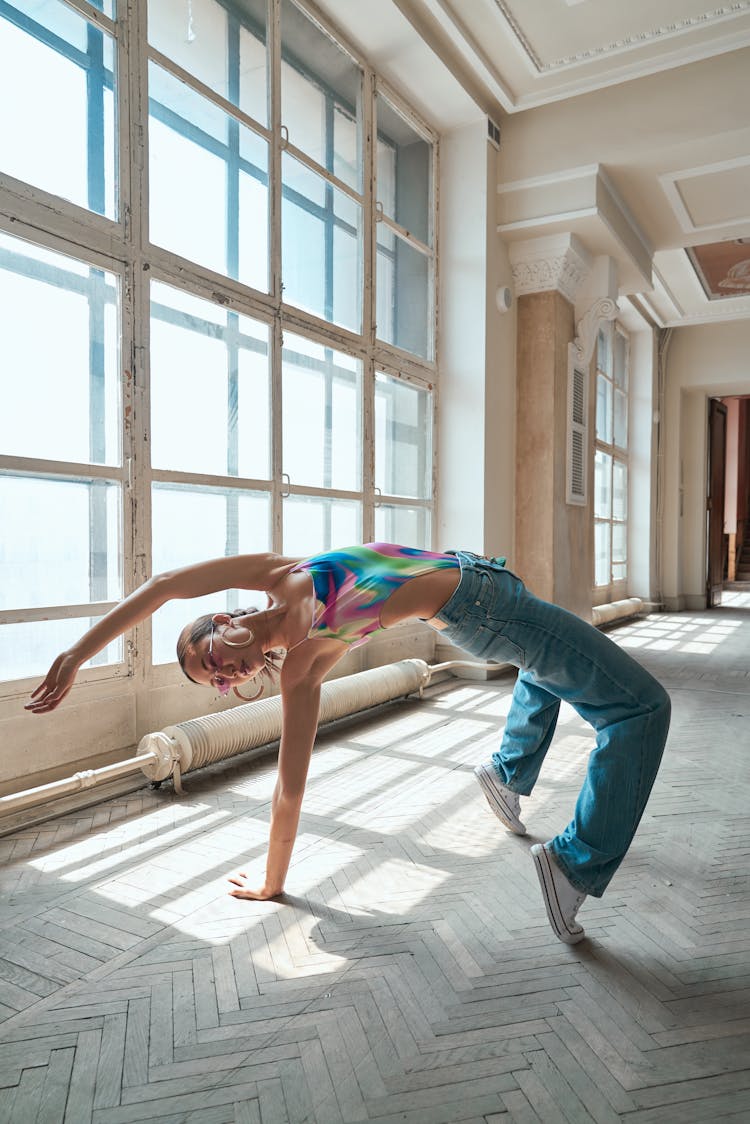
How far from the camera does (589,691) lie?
2.08 meters

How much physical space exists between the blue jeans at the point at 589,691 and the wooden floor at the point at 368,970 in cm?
29

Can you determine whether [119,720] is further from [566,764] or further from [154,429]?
[566,764]

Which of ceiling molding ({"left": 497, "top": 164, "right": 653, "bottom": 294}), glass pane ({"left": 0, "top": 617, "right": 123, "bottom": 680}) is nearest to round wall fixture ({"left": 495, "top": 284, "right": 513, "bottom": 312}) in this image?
ceiling molding ({"left": 497, "top": 164, "right": 653, "bottom": 294})

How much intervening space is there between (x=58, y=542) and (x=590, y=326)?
5770mm

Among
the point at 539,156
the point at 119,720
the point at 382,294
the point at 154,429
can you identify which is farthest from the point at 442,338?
the point at 119,720

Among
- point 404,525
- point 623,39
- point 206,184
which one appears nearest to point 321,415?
point 404,525

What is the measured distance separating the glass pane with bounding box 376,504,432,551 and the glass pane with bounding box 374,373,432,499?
101 millimetres

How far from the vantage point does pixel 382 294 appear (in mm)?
5836

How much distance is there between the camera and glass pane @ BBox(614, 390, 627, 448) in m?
11.5

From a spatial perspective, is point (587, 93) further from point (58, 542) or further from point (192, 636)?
point (192, 636)

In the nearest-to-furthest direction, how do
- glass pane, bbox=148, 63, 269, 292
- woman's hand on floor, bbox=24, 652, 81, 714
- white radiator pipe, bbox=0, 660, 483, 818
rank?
woman's hand on floor, bbox=24, 652, 81, 714 < white radiator pipe, bbox=0, 660, 483, 818 < glass pane, bbox=148, 63, 269, 292

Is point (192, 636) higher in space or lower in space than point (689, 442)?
lower

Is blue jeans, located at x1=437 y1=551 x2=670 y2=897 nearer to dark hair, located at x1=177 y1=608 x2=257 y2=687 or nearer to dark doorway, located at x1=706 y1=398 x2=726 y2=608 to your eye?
dark hair, located at x1=177 y1=608 x2=257 y2=687

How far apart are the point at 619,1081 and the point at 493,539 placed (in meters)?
5.14
